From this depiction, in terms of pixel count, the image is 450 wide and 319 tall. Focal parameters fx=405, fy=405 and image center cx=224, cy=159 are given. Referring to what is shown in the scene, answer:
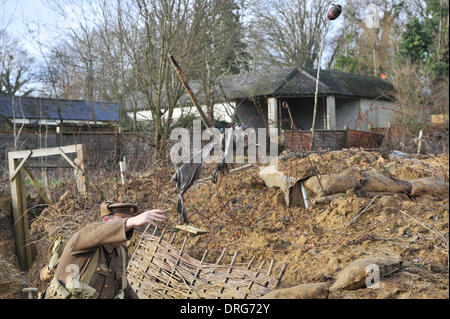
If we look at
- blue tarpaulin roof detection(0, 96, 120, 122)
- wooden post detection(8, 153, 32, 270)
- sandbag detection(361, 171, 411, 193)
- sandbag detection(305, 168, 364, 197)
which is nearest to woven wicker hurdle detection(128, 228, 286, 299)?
sandbag detection(305, 168, 364, 197)

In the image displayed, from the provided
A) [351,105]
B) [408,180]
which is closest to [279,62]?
[351,105]

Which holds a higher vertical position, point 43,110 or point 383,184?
point 43,110

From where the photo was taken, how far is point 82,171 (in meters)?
8.03

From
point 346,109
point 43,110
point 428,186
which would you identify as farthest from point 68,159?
point 346,109

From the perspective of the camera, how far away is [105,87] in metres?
13.9

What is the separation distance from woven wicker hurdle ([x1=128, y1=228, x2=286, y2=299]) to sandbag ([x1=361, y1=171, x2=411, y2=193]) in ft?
8.19

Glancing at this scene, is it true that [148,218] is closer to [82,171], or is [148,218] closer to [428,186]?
[428,186]

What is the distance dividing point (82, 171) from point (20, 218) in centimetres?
199

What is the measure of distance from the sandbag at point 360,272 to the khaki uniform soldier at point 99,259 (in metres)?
2.14

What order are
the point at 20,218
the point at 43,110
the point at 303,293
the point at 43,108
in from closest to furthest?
the point at 303,293 < the point at 20,218 < the point at 43,108 < the point at 43,110

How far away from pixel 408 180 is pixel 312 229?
2143mm

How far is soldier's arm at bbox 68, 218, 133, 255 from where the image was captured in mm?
3092

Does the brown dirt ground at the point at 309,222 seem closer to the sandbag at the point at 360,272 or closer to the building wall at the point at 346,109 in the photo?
the sandbag at the point at 360,272
